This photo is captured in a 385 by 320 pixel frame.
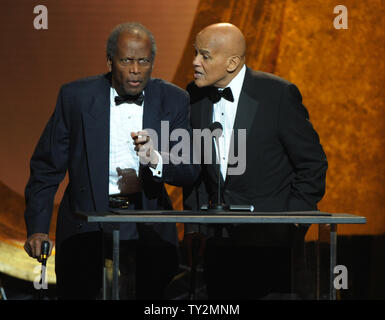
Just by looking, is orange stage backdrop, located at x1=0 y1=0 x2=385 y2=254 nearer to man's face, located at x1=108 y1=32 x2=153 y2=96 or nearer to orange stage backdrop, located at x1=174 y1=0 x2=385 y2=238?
orange stage backdrop, located at x1=174 y1=0 x2=385 y2=238

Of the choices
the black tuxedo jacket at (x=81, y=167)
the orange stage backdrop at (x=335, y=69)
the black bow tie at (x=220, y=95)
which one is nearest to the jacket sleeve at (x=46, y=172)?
the black tuxedo jacket at (x=81, y=167)

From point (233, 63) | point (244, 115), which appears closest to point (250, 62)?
point (233, 63)

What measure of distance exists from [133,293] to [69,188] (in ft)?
2.01

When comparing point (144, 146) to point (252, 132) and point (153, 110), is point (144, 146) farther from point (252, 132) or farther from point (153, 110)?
point (252, 132)

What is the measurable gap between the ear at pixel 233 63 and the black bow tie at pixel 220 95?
0.10 m

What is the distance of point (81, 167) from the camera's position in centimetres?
290

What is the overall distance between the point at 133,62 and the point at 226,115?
505mm

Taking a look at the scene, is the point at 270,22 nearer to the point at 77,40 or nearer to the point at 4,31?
the point at 77,40

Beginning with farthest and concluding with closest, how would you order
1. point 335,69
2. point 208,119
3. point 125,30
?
1. point 335,69
2. point 208,119
3. point 125,30

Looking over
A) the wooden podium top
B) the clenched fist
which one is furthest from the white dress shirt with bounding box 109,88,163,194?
the wooden podium top

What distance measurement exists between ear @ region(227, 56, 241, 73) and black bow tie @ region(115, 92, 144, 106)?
0.44m

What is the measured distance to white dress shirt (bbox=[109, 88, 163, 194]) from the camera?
293cm

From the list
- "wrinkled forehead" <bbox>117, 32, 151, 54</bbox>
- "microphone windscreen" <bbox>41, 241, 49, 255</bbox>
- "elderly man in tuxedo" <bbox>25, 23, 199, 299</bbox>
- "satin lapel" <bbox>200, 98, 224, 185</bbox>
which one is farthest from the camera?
"satin lapel" <bbox>200, 98, 224, 185</bbox>

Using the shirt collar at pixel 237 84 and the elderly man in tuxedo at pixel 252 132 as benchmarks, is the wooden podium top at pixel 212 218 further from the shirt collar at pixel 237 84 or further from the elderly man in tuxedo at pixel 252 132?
the shirt collar at pixel 237 84
